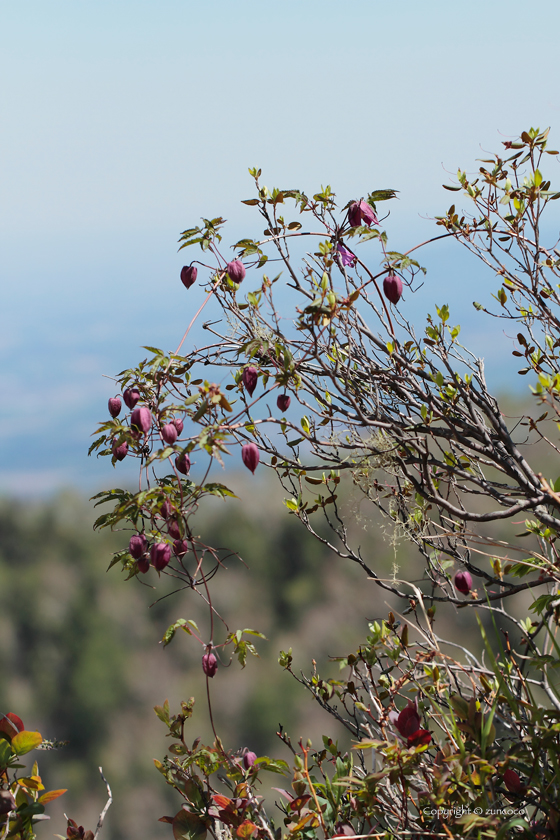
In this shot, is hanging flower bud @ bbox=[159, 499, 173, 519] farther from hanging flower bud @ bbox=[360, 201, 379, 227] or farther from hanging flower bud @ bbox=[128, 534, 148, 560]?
hanging flower bud @ bbox=[360, 201, 379, 227]

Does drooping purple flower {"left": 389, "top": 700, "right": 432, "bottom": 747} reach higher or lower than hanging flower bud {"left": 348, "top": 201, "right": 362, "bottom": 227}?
lower

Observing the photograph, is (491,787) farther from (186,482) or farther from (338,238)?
(338,238)

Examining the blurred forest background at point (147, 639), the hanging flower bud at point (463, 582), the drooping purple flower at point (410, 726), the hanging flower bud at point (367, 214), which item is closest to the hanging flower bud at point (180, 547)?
the drooping purple flower at point (410, 726)

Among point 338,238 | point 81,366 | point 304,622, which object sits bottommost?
point 338,238

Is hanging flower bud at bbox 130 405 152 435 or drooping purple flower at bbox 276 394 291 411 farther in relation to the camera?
drooping purple flower at bbox 276 394 291 411

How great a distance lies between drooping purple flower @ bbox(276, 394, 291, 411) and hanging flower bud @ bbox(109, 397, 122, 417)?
318mm

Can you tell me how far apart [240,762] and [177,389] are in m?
0.78

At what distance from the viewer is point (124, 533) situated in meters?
4.66

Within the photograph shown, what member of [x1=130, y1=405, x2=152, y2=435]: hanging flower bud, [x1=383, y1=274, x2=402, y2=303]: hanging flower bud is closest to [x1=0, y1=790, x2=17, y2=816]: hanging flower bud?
[x1=130, y1=405, x2=152, y2=435]: hanging flower bud

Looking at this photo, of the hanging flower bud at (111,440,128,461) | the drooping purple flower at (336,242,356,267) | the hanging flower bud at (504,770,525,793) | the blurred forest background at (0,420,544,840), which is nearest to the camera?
the hanging flower bud at (504,770,525,793)

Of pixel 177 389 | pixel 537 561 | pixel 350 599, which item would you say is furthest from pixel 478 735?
pixel 350 599

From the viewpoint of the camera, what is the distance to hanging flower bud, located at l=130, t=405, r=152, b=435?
1.03m

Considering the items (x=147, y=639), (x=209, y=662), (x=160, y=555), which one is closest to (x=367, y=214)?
(x=160, y=555)

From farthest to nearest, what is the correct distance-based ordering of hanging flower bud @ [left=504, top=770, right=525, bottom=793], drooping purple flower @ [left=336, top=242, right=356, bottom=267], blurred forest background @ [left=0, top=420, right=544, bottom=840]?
blurred forest background @ [left=0, top=420, right=544, bottom=840], drooping purple flower @ [left=336, top=242, right=356, bottom=267], hanging flower bud @ [left=504, top=770, right=525, bottom=793]
